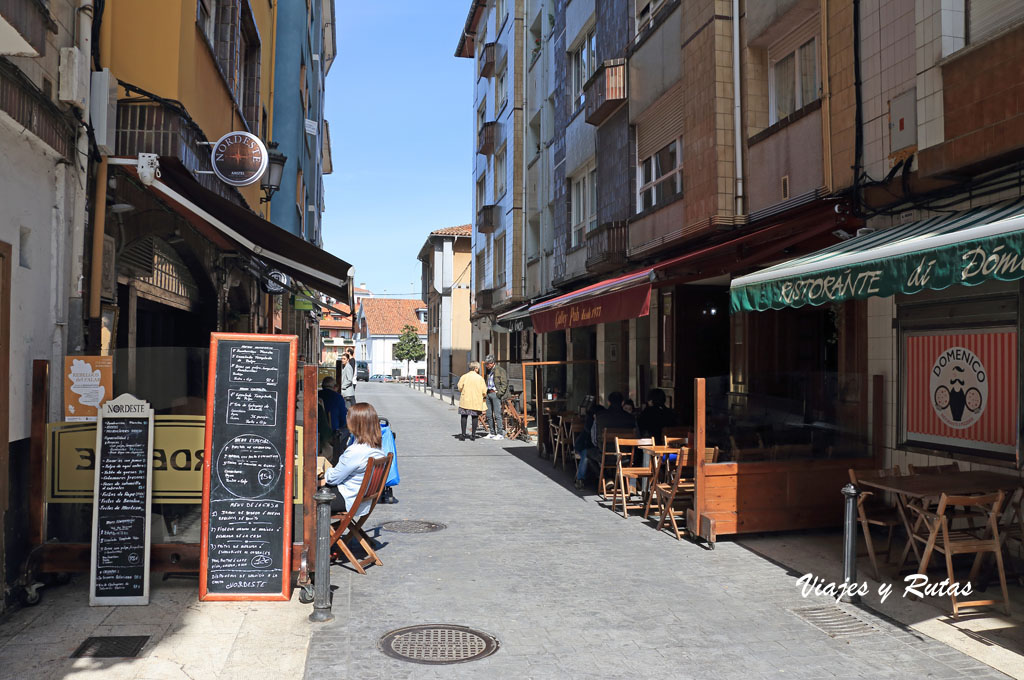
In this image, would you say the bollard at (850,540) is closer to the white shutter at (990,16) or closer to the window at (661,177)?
the white shutter at (990,16)

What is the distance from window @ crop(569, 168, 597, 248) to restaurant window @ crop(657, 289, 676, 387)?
4.18 metres

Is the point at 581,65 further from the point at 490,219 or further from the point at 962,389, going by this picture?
the point at 962,389

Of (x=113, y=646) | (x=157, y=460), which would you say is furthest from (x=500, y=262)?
(x=113, y=646)

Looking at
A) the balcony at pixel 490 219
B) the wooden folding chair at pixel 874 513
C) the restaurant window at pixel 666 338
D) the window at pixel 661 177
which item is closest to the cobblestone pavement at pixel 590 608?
the wooden folding chair at pixel 874 513

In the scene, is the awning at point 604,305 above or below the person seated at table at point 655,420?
above

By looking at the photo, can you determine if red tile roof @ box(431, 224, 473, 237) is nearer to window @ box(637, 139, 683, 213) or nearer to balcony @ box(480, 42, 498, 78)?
balcony @ box(480, 42, 498, 78)

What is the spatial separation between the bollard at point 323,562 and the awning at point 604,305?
4698mm

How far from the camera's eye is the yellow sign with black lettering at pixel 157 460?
5.94m

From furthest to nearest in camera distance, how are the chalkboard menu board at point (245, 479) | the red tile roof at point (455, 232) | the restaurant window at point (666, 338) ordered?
the red tile roof at point (455, 232) → the restaurant window at point (666, 338) → the chalkboard menu board at point (245, 479)

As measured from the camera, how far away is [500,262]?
28.3 m

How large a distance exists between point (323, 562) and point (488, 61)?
2566 cm

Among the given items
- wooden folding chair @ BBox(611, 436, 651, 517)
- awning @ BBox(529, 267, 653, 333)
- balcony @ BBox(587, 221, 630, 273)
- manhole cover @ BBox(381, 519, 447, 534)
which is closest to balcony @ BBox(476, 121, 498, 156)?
balcony @ BBox(587, 221, 630, 273)

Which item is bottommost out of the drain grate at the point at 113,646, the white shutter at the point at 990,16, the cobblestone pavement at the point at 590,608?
the cobblestone pavement at the point at 590,608

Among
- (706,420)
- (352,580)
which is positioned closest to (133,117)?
(352,580)
